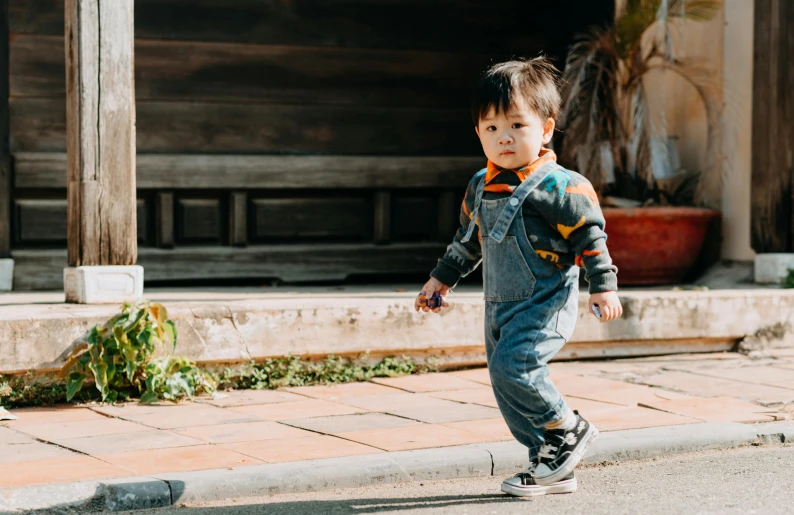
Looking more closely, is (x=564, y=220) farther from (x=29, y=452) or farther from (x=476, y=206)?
(x=29, y=452)

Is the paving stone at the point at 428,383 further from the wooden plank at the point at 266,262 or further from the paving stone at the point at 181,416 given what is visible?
the wooden plank at the point at 266,262

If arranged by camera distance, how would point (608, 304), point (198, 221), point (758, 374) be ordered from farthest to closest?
point (198, 221), point (758, 374), point (608, 304)

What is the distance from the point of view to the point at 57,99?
730 centimetres

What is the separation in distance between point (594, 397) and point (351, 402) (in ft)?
3.53

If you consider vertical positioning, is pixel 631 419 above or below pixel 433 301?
below

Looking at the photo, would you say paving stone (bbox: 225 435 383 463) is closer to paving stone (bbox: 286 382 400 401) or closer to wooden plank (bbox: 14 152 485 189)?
Result: paving stone (bbox: 286 382 400 401)

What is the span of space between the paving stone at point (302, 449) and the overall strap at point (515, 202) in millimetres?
960

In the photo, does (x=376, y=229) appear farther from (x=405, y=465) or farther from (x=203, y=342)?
(x=405, y=465)

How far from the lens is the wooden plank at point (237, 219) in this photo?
7.66m

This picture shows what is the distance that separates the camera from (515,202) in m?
3.47

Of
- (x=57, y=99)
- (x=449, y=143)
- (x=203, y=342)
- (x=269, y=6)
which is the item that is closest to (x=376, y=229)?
(x=449, y=143)

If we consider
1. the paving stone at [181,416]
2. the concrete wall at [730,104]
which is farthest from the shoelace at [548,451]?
the concrete wall at [730,104]

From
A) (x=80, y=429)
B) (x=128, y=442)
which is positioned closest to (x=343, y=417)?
(x=128, y=442)

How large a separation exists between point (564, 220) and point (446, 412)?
5.05ft
